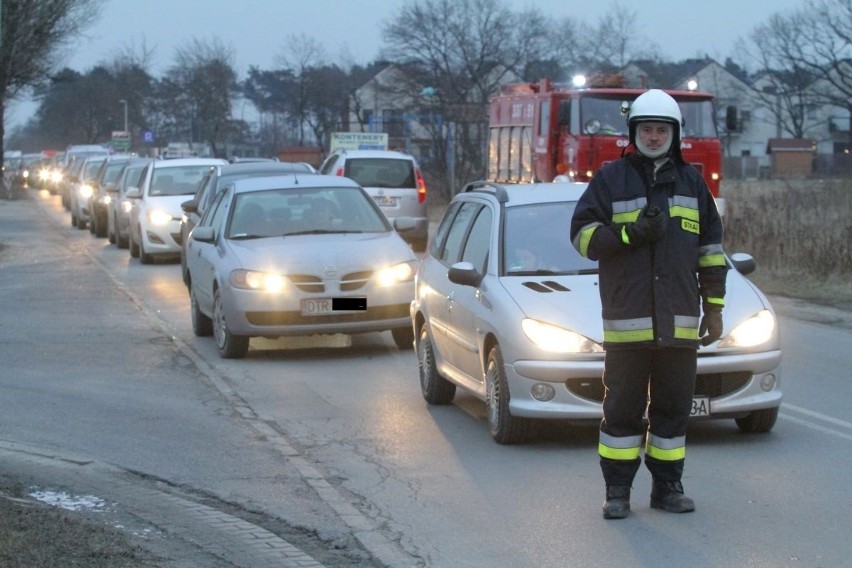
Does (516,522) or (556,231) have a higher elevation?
(556,231)

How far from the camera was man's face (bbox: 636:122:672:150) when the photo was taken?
649 centimetres

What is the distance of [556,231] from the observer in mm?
9438

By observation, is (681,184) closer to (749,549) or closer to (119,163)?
(749,549)

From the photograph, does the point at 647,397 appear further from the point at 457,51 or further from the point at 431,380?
the point at 457,51

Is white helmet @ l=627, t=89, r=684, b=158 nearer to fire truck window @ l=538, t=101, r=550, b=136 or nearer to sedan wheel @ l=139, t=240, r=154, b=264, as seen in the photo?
fire truck window @ l=538, t=101, r=550, b=136

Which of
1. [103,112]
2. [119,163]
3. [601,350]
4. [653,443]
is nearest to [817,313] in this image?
[601,350]

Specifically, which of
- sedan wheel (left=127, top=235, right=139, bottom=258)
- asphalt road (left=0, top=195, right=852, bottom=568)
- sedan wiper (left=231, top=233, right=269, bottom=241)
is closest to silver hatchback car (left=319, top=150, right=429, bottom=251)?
sedan wheel (left=127, top=235, right=139, bottom=258)

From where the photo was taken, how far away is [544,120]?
25172 mm

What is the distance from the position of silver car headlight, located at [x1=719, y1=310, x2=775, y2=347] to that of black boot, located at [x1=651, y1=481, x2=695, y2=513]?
1629 millimetres

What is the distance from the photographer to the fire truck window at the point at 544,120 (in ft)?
81.9

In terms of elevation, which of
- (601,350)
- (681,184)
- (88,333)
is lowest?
(88,333)

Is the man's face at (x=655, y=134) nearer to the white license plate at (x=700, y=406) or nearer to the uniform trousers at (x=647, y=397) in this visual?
the uniform trousers at (x=647, y=397)

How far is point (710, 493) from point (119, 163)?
30.0m

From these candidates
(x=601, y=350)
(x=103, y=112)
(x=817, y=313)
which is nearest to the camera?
(x=601, y=350)
